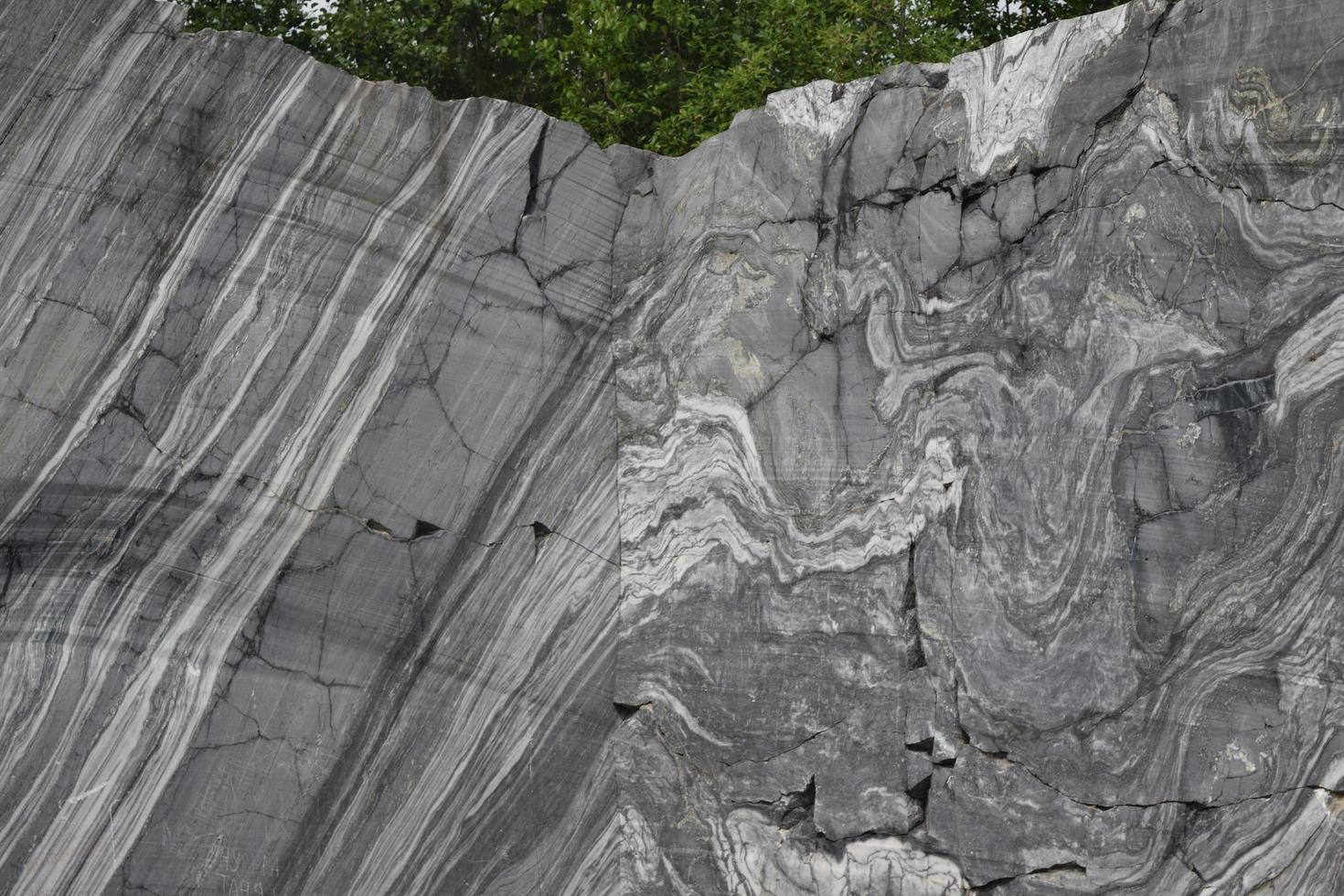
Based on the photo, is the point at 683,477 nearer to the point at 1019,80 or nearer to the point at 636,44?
the point at 1019,80

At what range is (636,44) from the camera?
548 cm

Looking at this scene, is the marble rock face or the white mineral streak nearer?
the marble rock face

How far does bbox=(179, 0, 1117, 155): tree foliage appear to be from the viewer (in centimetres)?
491

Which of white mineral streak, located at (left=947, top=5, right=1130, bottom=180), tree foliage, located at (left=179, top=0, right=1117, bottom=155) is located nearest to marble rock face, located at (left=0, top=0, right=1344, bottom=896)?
white mineral streak, located at (left=947, top=5, right=1130, bottom=180)

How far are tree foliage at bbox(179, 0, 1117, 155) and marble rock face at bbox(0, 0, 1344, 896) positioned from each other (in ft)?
7.32

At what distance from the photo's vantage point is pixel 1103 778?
7.90 feet

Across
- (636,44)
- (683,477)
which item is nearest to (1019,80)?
(683,477)

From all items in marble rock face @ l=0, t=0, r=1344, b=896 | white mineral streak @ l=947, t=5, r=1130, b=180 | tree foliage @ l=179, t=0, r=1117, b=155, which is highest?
tree foliage @ l=179, t=0, r=1117, b=155

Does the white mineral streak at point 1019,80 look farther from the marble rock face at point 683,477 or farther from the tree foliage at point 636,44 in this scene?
the tree foliage at point 636,44

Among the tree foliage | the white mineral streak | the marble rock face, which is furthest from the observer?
the tree foliage

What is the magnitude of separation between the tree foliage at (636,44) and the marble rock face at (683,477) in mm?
2232

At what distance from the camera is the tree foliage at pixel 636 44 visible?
16.1ft

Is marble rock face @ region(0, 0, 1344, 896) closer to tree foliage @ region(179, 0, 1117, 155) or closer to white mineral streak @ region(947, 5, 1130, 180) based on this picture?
white mineral streak @ region(947, 5, 1130, 180)

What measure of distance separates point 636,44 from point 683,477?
3241 millimetres
